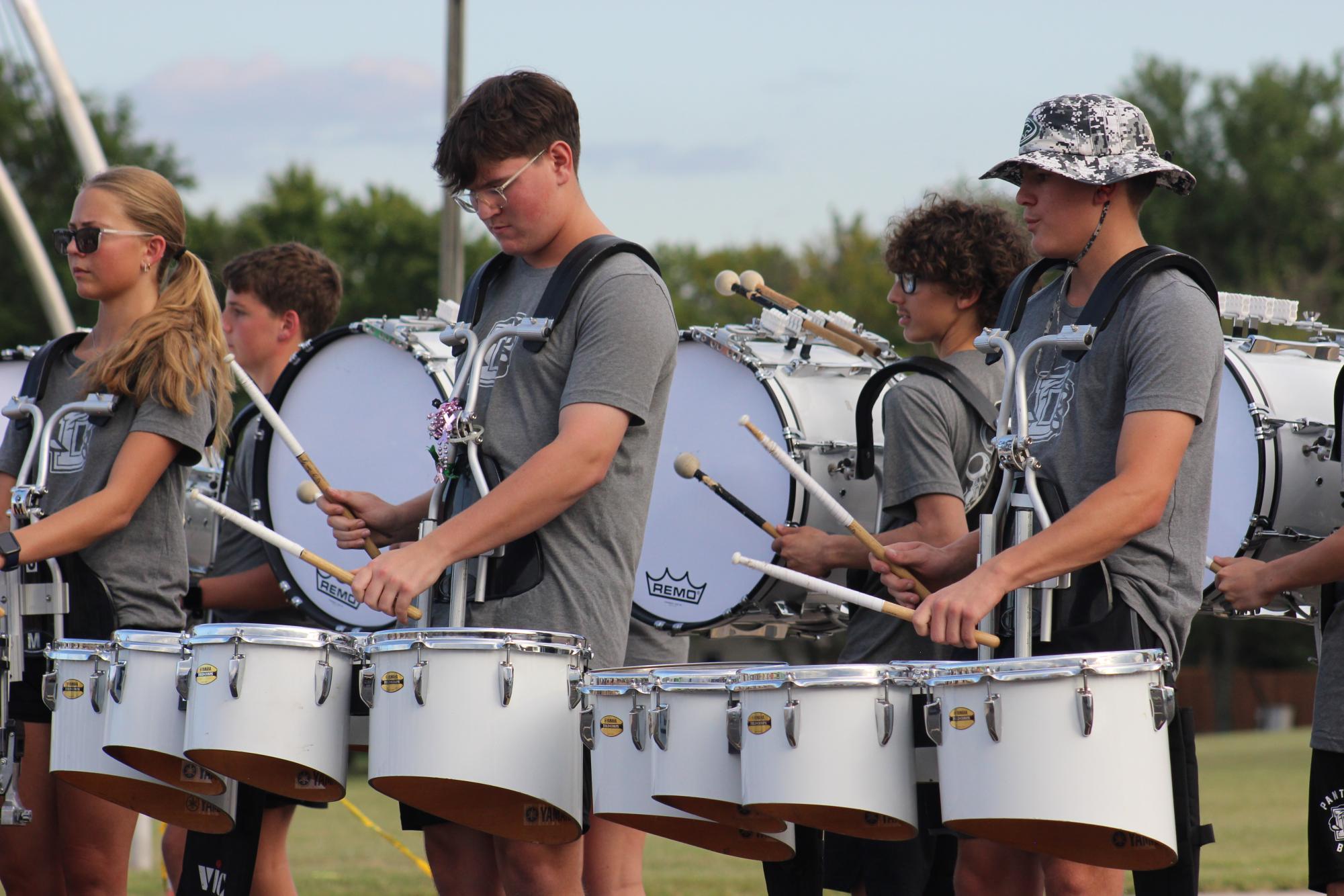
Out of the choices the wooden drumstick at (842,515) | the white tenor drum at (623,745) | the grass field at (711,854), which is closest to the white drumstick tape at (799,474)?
the wooden drumstick at (842,515)

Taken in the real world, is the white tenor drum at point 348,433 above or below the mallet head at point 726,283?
below

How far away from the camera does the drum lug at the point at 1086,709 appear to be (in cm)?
294

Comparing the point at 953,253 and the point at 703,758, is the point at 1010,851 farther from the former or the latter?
the point at 953,253

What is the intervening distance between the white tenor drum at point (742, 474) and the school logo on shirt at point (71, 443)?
170 centimetres

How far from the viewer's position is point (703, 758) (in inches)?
128

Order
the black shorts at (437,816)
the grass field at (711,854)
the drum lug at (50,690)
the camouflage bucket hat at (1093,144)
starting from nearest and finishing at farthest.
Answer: the black shorts at (437,816)
the camouflage bucket hat at (1093,144)
the drum lug at (50,690)
the grass field at (711,854)

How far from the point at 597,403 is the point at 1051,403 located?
0.96 meters

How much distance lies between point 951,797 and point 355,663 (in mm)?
1307

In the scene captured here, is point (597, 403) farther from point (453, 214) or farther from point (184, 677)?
point (453, 214)

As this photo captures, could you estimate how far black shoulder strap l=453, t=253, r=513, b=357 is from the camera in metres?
3.87

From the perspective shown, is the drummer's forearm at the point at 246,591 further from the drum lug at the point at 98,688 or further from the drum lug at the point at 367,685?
the drum lug at the point at 367,685

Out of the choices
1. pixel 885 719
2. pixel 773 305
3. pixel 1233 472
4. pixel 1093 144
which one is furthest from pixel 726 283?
pixel 885 719

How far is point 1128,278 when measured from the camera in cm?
340

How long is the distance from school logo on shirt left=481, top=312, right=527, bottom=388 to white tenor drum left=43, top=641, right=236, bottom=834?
3.54 feet
